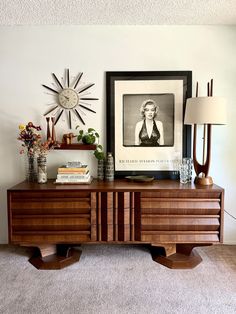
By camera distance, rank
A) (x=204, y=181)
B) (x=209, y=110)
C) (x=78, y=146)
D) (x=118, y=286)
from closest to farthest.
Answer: (x=118, y=286) → (x=209, y=110) → (x=204, y=181) → (x=78, y=146)

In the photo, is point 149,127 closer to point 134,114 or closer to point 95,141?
point 134,114

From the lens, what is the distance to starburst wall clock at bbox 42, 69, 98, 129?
265cm

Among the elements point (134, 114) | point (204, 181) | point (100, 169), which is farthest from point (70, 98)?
point (204, 181)

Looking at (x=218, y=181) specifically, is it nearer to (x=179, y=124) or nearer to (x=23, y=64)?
(x=179, y=124)

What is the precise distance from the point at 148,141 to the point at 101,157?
0.53 m

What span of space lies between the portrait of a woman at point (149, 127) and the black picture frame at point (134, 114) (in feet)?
0.17

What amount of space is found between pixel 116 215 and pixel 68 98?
4.29 feet

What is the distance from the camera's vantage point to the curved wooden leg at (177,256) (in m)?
2.30

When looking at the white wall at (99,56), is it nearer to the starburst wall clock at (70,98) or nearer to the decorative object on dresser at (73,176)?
the starburst wall clock at (70,98)

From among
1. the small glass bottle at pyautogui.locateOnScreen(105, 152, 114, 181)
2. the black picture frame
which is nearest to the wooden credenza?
the small glass bottle at pyautogui.locateOnScreen(105, 152, 114, 181)

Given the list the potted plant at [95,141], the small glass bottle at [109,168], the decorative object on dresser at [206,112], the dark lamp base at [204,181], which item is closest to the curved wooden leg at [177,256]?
the dark lamp base at [204,181]

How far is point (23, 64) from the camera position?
2.64m

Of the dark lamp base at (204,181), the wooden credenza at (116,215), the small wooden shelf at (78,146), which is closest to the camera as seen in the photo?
the wooden credenza at (116,215)

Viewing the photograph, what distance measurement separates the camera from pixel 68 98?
8.70ft
